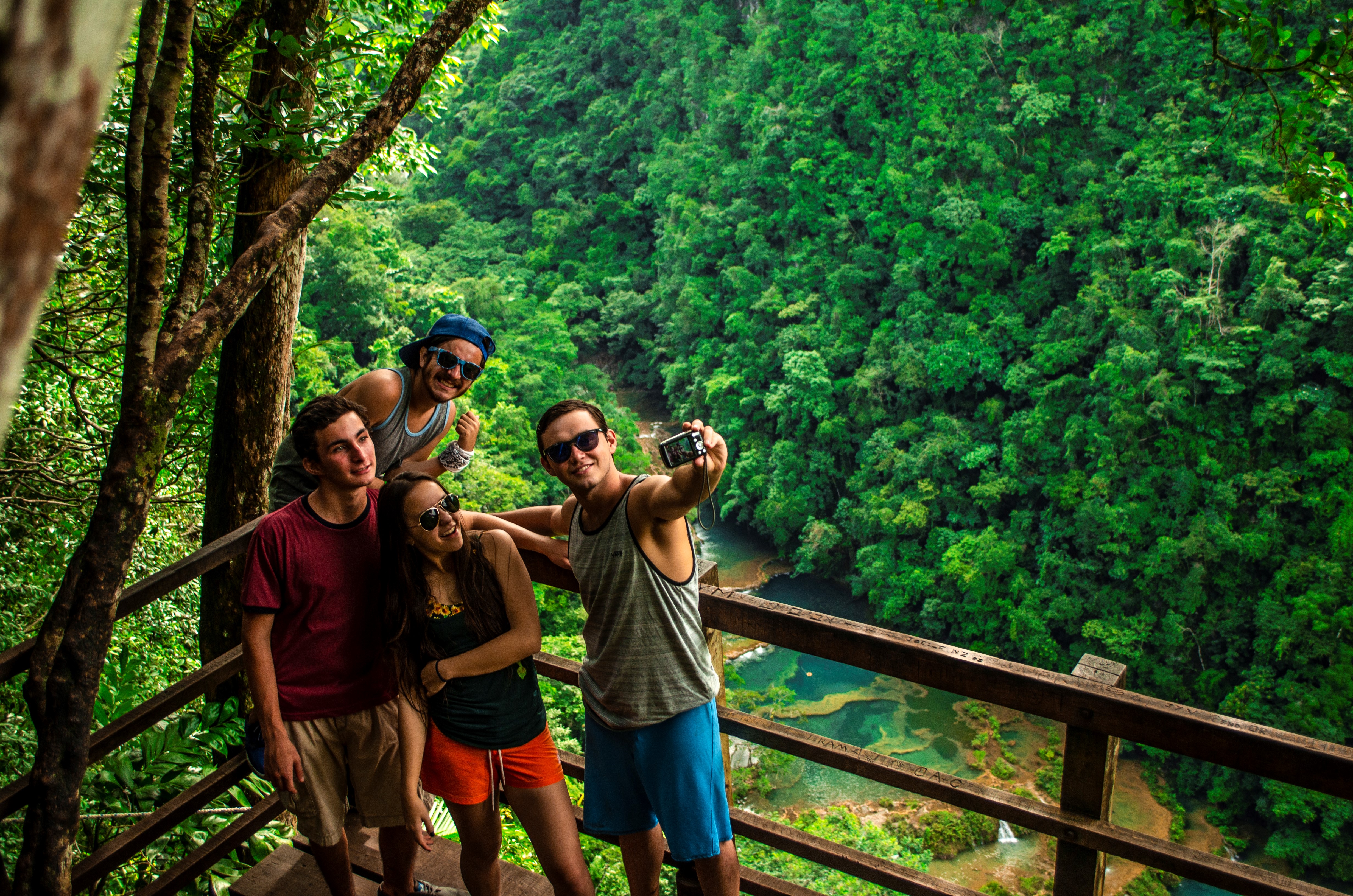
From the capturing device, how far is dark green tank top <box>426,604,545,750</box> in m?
1.80

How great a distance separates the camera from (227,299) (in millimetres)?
1839

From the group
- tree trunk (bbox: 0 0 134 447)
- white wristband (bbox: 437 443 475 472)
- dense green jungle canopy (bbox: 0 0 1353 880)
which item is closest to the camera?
tree trunk (bbox: 0 0 134 447)

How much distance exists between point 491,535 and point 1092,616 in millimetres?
17615

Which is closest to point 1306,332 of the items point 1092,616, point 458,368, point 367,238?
point 1092,616

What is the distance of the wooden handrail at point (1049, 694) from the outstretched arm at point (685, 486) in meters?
0.27

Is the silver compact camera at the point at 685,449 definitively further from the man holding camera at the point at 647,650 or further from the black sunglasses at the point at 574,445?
the black sunglasses at the point at 574,445

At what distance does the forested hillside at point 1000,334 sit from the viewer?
50.7 ft

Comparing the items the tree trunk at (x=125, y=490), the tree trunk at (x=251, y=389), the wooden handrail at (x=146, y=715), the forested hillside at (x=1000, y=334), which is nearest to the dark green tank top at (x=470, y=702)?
the wooden handrail at (x=146, y=715)

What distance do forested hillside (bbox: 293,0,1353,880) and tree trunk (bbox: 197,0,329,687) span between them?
8703 mm

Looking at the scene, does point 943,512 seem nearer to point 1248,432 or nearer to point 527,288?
point 1248,432

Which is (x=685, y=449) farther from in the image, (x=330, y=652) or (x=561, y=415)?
(x=330, y=652)

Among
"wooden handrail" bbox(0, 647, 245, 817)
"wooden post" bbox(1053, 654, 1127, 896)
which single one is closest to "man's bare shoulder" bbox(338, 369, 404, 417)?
"wooden handrail" bbox(0, 647, 245, 817)

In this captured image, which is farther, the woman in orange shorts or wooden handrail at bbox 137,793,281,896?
wooden handrail at bbox 137,793,281,896

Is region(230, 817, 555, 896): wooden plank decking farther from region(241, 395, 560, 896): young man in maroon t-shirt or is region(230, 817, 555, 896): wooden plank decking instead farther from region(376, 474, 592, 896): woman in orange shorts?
region(376, 474, 592, 896): woman in orange shorts
